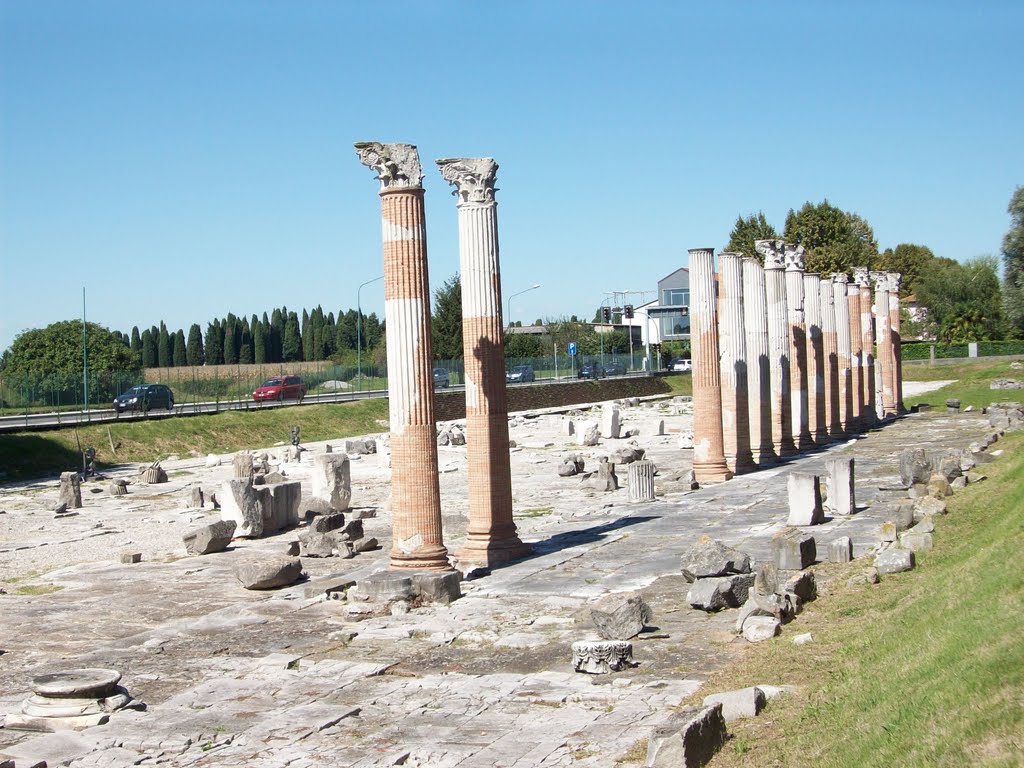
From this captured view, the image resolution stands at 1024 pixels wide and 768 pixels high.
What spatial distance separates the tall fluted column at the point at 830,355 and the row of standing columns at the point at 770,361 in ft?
0.15

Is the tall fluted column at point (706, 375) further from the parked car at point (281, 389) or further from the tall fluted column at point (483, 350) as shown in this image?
the parked car at point (281, 389)

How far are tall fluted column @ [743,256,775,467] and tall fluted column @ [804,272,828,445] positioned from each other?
517 cm

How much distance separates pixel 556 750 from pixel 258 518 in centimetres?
1503

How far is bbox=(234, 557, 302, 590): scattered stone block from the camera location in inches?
688

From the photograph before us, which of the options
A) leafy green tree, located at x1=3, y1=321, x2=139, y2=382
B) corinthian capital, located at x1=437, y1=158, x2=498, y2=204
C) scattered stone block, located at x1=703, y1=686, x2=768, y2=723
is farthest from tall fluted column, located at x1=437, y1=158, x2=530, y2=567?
leafy green tree, located at x1=3, y1=321, x2=139, y2=382

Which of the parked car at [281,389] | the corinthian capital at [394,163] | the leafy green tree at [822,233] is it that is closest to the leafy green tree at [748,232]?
the leafy green tree at [822,233]

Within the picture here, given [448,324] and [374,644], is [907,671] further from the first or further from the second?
[448,324]

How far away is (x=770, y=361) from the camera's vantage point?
112 ft

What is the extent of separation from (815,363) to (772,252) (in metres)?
5.54

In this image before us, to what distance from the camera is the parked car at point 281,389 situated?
2392 inches

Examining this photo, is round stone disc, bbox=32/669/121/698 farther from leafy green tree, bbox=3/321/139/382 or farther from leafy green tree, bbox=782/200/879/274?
leafy green tree, bbox=782/200/879/274

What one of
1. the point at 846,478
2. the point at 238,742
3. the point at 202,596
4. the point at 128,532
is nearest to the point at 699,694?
the point at 238,742

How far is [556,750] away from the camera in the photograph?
9414 mm

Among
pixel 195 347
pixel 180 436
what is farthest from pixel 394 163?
pixel 195 347
